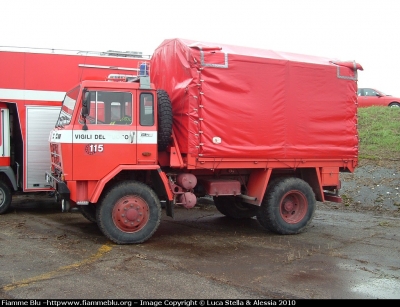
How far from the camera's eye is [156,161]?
826 cm

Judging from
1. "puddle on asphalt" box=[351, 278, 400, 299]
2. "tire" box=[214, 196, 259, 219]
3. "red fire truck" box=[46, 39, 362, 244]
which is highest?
"red fire truck" box=[46, 39, 362, 244]

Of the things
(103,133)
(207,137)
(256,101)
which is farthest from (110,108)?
(256,101)

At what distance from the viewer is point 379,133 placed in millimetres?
18344

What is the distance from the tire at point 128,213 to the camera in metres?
7.99

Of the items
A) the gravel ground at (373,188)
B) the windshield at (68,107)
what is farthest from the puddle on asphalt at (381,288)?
the gravel ground at (373,188)

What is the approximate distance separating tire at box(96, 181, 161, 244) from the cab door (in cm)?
43

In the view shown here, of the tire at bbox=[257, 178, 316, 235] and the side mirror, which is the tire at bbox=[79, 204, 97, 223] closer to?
the side mirror

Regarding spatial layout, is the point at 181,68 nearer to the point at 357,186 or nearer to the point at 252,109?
the point at 252,109

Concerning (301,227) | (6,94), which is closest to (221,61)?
(301,227)

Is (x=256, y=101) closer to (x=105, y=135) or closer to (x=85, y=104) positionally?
(x=105, y=135)

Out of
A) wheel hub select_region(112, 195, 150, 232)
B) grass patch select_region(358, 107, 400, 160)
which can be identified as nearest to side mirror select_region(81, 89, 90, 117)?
wheel hub select_region(112, 195, 150, 232)

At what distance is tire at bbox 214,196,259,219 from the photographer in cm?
1064

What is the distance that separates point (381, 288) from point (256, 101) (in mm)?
4140

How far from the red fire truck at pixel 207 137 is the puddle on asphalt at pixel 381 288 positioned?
319 centimetres
